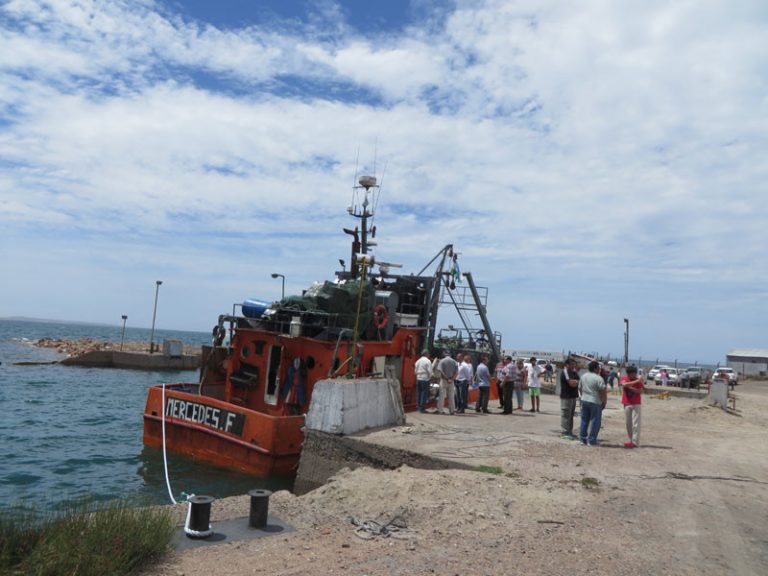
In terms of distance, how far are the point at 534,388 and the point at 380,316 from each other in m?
4.72

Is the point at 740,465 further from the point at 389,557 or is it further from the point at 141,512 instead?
the point at 141,512

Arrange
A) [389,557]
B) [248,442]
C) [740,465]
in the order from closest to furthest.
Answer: [389,557] → [740,465] → [248,442]

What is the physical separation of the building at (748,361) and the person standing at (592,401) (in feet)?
222

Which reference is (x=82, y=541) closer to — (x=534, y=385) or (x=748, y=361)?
(x=534, y=385)

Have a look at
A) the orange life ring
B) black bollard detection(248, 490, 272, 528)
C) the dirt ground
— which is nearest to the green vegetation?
the dirt ground

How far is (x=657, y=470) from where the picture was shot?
29.3ft

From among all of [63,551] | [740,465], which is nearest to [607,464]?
[740,465]

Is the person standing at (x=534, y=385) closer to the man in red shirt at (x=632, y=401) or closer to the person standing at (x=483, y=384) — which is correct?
the person standing at (x=483, y=384)

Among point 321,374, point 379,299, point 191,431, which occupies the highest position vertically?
point 379,299

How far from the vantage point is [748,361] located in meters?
71.8

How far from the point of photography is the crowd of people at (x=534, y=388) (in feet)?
35.4

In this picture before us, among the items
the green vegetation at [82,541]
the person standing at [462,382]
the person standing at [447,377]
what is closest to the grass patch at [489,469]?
the green vegetation at [82,541]

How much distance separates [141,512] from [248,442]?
6.21 metres

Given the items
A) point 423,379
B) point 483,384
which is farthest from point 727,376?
point 423,379
